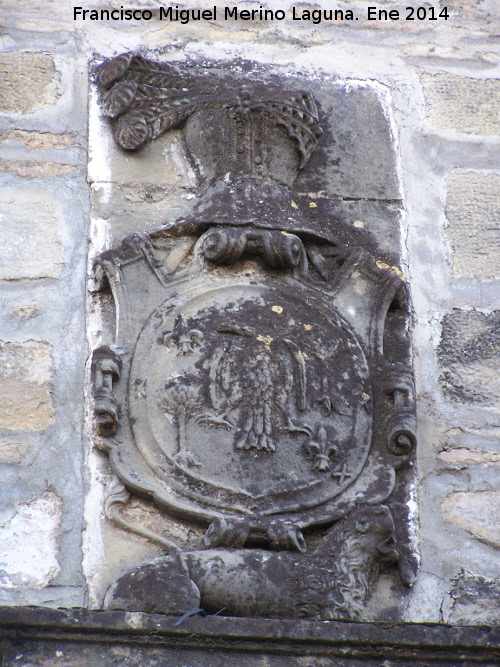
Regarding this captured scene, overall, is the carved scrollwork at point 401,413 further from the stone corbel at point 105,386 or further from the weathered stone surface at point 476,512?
the stone corbel at point 105,386

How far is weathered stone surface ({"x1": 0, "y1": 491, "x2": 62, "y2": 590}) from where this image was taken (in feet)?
7.21

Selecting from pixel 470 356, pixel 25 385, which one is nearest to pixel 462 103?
pixel 470 356

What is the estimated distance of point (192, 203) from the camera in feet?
8.92

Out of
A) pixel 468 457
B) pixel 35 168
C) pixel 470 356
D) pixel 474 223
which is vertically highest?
pixel 35 168

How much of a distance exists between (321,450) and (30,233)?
3.17 ft

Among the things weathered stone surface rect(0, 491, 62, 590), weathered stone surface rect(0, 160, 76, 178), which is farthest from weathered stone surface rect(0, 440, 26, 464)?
weathered stone surface rect(0, 160, 76, 178)

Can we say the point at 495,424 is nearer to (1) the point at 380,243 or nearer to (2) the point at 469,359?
(2) the point at 469,359

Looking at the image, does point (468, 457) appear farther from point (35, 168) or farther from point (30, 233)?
point (35, 168)

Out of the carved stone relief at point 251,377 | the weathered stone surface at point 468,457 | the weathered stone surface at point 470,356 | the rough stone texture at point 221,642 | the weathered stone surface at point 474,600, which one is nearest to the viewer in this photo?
the rough stone texture at point 221,642

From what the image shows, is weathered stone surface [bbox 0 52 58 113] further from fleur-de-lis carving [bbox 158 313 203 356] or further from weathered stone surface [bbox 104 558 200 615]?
weathered stone surface [bbox 104 558 200 615]

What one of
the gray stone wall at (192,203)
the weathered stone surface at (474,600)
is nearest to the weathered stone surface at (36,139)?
the gray stone wall at (192,203)

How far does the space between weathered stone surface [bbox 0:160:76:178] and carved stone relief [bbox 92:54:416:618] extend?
0.18 metres

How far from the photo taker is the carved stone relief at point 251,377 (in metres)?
2.19

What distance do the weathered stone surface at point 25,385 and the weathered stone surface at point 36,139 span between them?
1.99 feet
